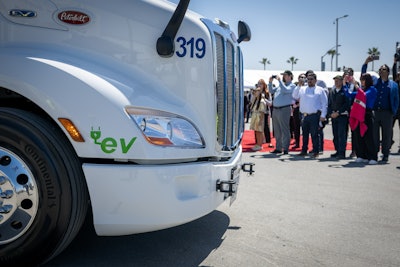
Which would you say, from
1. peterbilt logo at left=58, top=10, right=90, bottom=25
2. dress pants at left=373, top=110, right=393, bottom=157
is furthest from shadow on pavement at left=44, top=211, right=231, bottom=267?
dress pants at left=373, top=110, right=393, bottom=157

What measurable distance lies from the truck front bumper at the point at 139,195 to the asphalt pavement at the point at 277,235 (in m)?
0.46

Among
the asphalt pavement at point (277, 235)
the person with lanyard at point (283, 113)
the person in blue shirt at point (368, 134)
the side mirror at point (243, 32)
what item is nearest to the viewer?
the asphalt pavement at point (277, 235)

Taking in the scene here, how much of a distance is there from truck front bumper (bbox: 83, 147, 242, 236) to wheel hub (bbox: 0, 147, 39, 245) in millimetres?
386

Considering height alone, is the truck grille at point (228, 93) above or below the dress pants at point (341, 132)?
above

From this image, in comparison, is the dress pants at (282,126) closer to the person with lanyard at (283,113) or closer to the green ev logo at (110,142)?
the person with lanyard at (283,113)

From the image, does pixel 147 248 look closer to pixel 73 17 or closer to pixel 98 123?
pixel 98 123

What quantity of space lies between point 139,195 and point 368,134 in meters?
7.05

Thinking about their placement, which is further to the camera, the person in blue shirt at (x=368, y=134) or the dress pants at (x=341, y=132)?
the dress pants at (x=341, y=132)

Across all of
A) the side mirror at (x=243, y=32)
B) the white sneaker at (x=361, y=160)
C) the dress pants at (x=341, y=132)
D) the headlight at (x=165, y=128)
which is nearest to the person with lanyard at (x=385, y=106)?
the white sneaker at (x=361, y=160)

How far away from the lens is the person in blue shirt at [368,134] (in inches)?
333

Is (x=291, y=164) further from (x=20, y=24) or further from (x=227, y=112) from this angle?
(x=20, y=24)

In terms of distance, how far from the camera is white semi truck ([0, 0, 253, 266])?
260cm

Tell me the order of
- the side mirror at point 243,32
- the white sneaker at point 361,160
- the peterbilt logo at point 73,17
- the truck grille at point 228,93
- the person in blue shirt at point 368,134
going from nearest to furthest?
the peterbilt logo at point 73,17 → the truck grille at point 228,93 → the side mirror at point 243,32 → the person in blue shirt at point 368,134 → the white sneaker at point 361,160

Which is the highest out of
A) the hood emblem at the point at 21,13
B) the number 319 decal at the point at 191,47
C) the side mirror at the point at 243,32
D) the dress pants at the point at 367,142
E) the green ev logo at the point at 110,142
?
the side mirror at the point at 243,32
